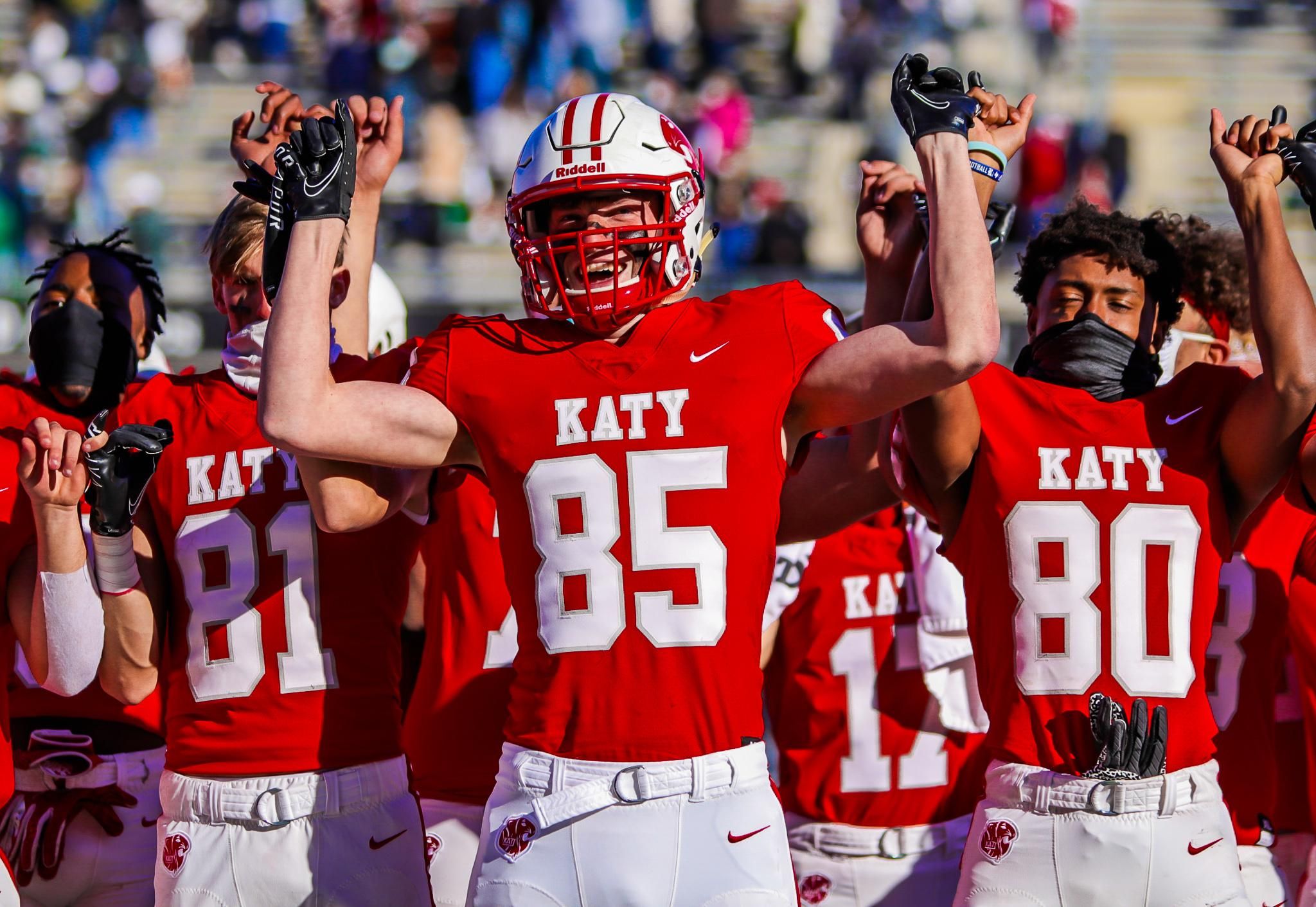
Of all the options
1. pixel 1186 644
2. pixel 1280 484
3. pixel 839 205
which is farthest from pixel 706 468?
pixel 839 205

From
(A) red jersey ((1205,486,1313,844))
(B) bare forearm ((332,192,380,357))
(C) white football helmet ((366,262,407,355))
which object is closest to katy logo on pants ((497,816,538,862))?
(B) bare forearm ((332,192,380,357))

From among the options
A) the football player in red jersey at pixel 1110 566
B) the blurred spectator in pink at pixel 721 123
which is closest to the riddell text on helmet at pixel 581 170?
the football player in red jersey at pixel 1110 566

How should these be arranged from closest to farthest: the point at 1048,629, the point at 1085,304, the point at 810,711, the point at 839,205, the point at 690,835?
the point at 690,835 → the point at 1048,629 → the point at 1085,304 → the point at 810,711 → the point at 839,205

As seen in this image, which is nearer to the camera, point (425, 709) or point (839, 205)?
point (425, 709)

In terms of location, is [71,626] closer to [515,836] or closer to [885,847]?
[515,836]

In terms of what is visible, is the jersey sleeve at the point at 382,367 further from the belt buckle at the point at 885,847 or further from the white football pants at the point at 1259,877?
the white football pants at the point at 1259,877

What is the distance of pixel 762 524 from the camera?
2914 mm

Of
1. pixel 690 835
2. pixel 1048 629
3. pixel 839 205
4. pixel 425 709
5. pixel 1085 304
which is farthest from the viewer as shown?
pixel 839 205

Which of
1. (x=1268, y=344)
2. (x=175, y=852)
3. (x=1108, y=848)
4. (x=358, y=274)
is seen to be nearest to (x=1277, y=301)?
(x=1268, y=344)

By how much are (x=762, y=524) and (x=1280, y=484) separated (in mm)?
1215

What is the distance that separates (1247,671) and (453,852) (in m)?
2.01

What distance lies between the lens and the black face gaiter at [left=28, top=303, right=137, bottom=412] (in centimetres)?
378

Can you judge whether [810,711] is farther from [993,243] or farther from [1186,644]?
[993,243]

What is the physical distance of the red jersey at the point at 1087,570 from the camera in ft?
10.5
